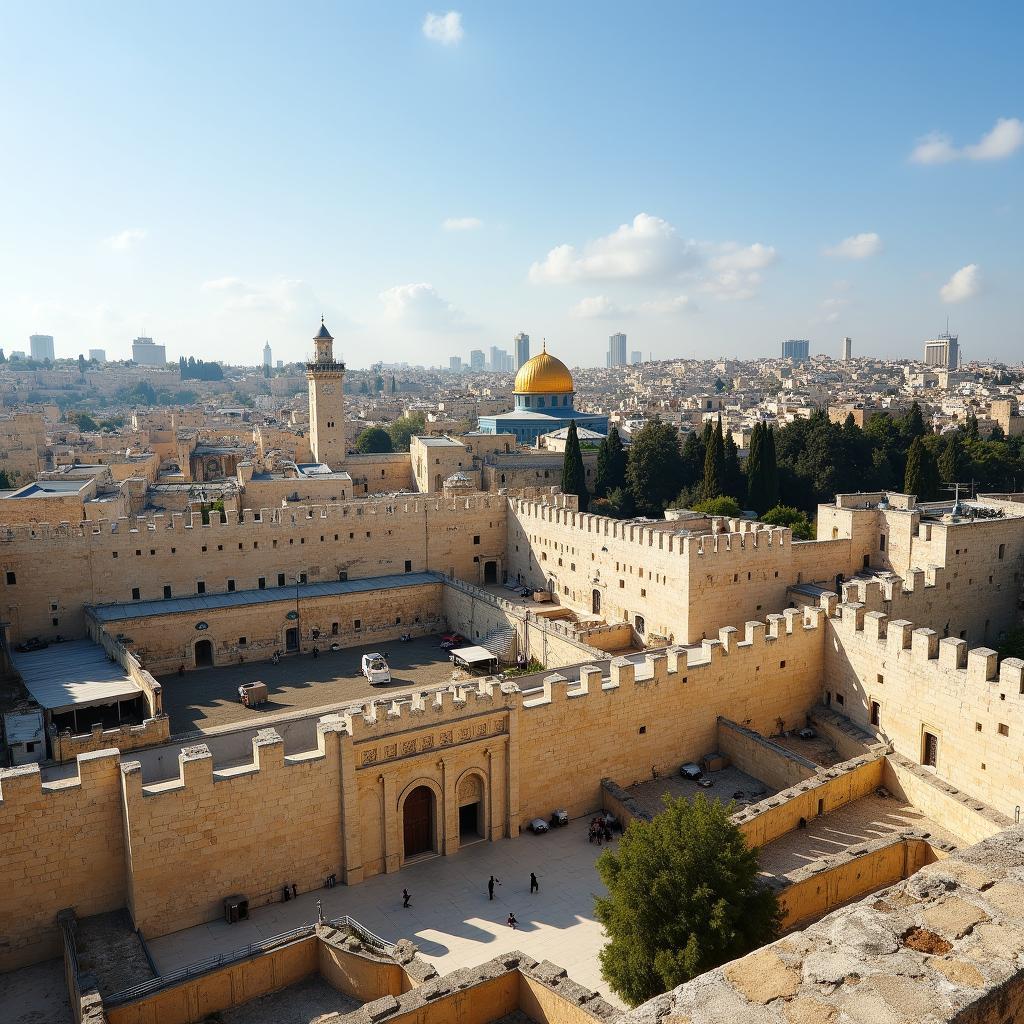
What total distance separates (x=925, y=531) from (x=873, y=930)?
2195 cm

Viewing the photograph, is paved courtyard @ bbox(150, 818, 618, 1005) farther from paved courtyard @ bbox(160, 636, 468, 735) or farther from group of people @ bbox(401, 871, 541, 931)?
paved courtyard @ bbox(160, 636, 468, 735)

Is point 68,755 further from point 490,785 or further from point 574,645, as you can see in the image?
point 574,645

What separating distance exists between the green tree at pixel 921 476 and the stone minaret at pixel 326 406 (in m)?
32.5

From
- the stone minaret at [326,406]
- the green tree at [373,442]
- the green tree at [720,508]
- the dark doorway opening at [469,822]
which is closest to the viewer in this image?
the dark doorway opening at [469,822]

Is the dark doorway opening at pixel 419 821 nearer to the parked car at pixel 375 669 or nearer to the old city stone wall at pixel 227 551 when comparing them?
the parked car at pixel 375 669

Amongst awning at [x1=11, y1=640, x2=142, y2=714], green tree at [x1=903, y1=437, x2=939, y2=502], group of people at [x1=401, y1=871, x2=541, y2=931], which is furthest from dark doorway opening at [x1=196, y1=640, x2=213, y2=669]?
green tree at [x1=903, y1=437, x2=939, y2=502]

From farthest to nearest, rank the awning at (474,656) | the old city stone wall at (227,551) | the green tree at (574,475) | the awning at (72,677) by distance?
1. the green tree at (574,475)
2. the old city stone wall at (227,551)
3. the awning at (474,656)
4. the awning at (72,677)

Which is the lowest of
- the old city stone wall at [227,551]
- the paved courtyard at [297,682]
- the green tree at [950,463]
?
the paved courtyard at [297,682]

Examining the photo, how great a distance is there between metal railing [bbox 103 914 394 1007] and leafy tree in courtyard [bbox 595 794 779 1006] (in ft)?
10.6

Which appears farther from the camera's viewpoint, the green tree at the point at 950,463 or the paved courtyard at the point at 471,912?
the green tree at the point at 950,463

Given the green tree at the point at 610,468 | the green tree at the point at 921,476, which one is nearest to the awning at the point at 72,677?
the green tree at the point at 610,468

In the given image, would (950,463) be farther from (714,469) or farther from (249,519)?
(249,519)

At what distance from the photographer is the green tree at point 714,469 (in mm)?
43469

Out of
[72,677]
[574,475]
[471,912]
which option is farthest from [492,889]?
[574,475]
